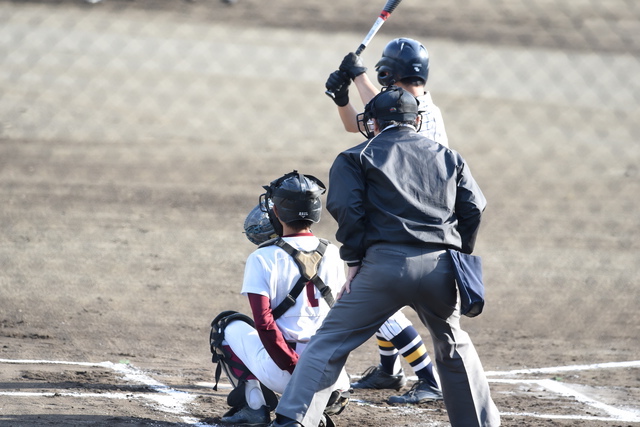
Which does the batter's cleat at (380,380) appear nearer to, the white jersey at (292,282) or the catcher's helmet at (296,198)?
the white jersey at (292,282)

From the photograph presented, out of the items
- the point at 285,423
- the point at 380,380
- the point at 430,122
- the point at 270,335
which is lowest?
the point at 380,380

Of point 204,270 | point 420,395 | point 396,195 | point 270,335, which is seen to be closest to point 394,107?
point 396,195

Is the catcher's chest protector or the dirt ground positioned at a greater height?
the catcher's chest protector

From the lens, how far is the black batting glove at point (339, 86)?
4.64 metres

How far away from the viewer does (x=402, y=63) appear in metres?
4.44

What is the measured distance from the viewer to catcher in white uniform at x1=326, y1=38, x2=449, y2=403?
14.6 ft

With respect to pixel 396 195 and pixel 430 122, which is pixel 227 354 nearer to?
pixel 396 195

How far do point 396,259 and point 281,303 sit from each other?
2.01 ft

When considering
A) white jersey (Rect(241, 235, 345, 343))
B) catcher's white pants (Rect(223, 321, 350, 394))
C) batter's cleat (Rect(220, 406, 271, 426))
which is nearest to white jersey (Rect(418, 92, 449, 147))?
white jersey (Rect(241, 235, 345, 343))

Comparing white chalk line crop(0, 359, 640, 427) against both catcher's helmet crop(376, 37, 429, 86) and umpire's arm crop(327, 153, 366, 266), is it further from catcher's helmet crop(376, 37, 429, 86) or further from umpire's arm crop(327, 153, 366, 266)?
catcher's helmet crop(376, 37, 429, 86)

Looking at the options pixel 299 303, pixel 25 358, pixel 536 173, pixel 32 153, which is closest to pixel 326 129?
pixel 536 173

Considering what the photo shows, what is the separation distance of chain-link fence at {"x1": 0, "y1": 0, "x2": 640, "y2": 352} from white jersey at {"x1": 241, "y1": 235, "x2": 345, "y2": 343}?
279 centimetres

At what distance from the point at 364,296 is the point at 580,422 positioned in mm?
1442

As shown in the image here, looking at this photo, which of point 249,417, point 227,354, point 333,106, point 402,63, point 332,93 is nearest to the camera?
point 249,417
